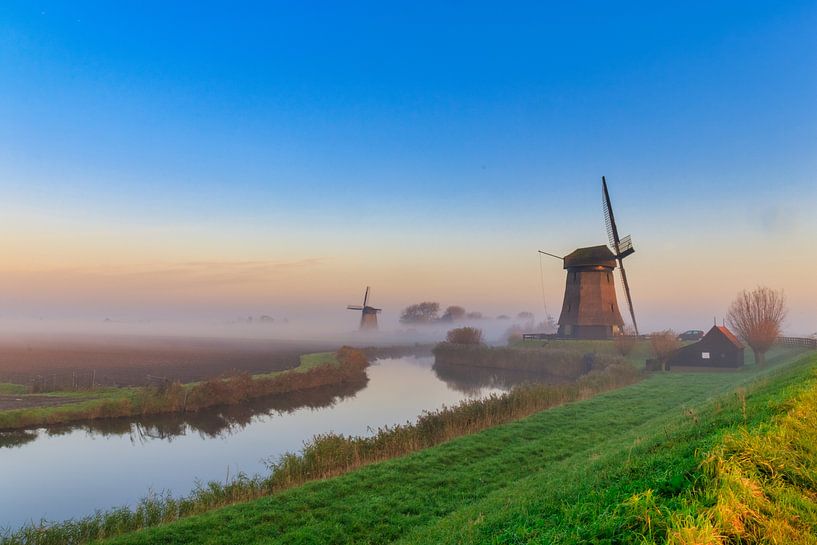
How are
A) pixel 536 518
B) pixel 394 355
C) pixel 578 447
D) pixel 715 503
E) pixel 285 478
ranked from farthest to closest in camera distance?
1. pixel 394 355
2. pixel 578 447
3. pixel 285 478
4. pixel 536 518
5. pixel 715 503

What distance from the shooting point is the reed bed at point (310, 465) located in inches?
403

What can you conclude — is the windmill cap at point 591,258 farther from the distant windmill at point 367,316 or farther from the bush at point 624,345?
the distant windmill at point 367,316

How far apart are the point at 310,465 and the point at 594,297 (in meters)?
46.4

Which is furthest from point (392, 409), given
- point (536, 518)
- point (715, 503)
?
point (715, 503)

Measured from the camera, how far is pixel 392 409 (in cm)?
2933

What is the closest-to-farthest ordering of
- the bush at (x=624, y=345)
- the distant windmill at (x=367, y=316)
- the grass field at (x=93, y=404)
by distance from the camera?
the grass field at (x=93, y=404) → the bush at (x=624, y=345) → the distant windmill at (x=367, y=316)

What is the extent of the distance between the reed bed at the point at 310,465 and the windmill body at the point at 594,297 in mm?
28639

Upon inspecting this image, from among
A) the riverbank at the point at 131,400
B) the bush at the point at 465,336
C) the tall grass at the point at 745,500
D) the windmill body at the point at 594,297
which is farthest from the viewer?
the bush at the point at 465,336

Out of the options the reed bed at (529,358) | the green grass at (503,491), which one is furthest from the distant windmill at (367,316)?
the green grass at (503,491)

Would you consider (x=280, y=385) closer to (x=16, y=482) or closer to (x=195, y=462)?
(x=195, y=462)

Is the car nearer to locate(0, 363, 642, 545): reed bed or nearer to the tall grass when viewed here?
locate(0, 363, 642, 545): reed bed

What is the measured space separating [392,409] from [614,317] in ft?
116

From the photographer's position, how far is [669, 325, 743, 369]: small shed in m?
38.7

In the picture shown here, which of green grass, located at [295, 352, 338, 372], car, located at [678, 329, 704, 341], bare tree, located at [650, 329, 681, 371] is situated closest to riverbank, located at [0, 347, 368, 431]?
green grass, located at [295, 352, 338, 372]
